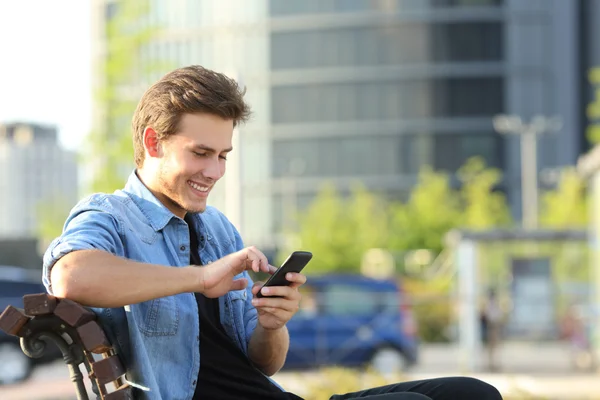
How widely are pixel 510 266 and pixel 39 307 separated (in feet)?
77.3

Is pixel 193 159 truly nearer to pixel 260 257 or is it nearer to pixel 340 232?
pixel 260 257

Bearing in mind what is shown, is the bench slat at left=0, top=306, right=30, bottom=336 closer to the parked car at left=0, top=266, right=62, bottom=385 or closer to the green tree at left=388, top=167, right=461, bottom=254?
the parked car at left=0, top=266, right=62, bottom=385

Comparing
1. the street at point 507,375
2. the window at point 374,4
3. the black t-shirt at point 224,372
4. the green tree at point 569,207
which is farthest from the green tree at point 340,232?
the black t-shirt at point 224,372

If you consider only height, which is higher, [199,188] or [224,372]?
[199,188]

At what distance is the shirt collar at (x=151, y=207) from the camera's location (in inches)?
119

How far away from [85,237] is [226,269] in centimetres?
32

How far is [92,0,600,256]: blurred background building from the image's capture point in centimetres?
7331

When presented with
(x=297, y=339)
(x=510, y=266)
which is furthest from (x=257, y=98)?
(x=297, y=339)

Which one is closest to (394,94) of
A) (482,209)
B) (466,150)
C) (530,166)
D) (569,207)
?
(466,150)

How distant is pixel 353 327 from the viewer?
20.3 m

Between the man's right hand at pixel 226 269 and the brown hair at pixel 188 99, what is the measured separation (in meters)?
0.37

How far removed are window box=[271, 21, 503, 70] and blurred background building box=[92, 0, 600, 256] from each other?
0.06 m

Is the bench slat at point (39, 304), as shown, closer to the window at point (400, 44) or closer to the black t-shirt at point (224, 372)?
the black t-shirt at point (224, 372)

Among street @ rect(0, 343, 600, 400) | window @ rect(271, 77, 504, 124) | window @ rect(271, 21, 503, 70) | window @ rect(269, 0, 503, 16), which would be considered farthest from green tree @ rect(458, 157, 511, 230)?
street @ rect(0, 343, 600, 400)
